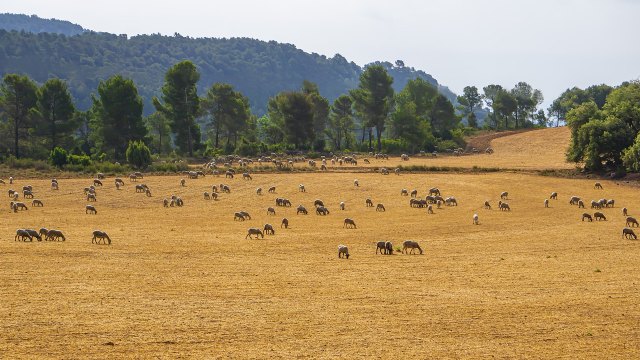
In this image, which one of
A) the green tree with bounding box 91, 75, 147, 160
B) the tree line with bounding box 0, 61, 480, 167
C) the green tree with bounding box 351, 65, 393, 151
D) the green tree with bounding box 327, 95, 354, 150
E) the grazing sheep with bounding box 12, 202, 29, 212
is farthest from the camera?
the green tree with bounding box 327, 95, 354, 150

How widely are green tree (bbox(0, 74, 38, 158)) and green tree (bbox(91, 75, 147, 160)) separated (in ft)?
29.7

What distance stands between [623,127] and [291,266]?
61.6m

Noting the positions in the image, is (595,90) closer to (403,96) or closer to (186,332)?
(403,96)

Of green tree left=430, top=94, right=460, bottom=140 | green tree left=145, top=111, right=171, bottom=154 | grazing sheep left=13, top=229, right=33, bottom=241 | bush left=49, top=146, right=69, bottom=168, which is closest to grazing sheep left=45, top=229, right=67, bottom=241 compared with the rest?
grazing sheep left=13, top=229, right=33, bottom=241

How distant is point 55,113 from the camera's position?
10156cm

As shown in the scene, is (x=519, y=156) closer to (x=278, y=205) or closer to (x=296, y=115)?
(x=296, y=115)

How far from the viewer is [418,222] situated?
49.3 metres

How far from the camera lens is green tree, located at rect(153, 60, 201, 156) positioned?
111250 mm

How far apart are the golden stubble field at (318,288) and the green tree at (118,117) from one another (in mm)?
50614

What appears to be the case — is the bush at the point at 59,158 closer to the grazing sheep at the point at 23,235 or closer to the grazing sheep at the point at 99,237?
the grazing sheep at the point at 23,235

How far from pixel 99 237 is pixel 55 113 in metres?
69.5

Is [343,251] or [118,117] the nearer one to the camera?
[343,251]

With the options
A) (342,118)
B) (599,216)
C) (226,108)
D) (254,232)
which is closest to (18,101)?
(226,108)

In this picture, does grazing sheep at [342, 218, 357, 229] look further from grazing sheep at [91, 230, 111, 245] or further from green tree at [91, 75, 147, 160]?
green tree at [91, 75, 147, 160]
